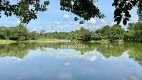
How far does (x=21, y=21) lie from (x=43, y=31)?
104m

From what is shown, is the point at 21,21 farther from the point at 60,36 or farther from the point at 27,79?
the point at 60,36

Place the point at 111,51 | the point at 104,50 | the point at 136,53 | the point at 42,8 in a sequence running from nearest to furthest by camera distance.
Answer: the point at 42,8 → the point at 136,53 → the point at 111,51 → the point at 104,50

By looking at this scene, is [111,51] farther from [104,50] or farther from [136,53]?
[136,53]

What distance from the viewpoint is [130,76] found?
1495 centimetres

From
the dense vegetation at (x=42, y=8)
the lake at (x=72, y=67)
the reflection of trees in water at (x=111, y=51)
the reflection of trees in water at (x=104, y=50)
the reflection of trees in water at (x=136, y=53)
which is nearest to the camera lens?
the dense vegetation at (x=42, y=8)

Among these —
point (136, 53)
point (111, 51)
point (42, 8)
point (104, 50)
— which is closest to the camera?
point (42, 8)

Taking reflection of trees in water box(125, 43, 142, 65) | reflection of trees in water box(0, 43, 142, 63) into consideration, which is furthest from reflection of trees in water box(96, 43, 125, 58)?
reflection of trees in water box(125, 43, 142, 65)

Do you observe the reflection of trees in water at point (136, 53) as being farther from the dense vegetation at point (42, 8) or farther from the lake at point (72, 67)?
the dense vegetation at point (42, 8)

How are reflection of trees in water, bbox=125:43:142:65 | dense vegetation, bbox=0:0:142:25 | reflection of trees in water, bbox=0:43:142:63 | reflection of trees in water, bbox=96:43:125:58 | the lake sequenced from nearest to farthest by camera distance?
1. dense vegetation, bbox=0:0:142:25
2. the lake
3. reflection of trees in water, bbox=125:43:142:65
4. reflection of trees in water, bbox=0:43:142:63
5. reflection of trees in water, bbox=96:43:125:58

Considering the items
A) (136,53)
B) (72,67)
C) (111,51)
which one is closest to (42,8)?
(72,67)

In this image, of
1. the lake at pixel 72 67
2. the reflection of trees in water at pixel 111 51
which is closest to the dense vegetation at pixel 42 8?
the lake at pixel 72 67

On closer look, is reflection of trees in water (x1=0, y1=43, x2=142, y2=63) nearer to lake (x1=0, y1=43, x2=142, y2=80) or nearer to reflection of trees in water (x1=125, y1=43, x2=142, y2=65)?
reflection of trees in water (x1=125, y1=43, x2=142, y2=65)

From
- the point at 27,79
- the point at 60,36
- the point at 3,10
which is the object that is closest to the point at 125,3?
the point at 3,10

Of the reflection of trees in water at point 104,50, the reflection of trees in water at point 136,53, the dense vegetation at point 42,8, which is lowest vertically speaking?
the reflection of trees in water at point 104,50
